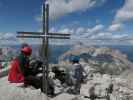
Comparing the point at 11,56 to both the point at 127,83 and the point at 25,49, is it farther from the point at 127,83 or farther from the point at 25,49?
the point at 127,83

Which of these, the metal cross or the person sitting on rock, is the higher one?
the metal cross

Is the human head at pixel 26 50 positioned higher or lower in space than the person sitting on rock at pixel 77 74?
higher

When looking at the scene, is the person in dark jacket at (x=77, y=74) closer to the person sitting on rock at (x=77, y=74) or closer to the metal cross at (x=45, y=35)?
the person sitting on rock at (x=77, y=74)

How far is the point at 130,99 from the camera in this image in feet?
31.0

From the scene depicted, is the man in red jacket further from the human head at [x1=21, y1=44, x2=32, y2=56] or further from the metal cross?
the metal cross

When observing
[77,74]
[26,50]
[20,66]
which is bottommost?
[77,74]

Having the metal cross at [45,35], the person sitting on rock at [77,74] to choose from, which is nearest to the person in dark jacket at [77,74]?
the person sitting on rock at [77,74]

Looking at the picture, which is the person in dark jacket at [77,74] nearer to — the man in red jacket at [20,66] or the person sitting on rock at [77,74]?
the person sitting on rock at [77,74]

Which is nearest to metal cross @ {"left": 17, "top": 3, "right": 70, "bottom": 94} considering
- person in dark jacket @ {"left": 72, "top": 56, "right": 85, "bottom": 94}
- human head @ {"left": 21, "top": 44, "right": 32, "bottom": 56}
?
human head @ {"left": 21, "top": 44, "right": 32, "bottom": 56}

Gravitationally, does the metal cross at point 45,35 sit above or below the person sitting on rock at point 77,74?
above

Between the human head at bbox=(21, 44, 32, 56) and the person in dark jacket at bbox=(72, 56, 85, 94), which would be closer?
the human head at bbox=(21, 44, 32, 56)

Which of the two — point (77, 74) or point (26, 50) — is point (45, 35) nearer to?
point (26, 50)

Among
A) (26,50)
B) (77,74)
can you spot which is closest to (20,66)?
(26,50)

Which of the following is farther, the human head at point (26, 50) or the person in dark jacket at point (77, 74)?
the person in dark jacket at point (77, 74)
